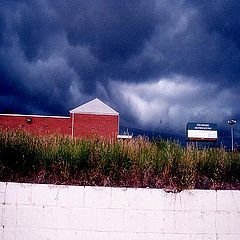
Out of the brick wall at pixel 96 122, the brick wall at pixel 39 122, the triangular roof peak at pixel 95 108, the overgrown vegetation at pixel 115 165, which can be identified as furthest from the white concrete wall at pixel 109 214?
the triangular roof peak at pixel 95 108

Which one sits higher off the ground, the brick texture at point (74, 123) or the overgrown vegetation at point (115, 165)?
the brick texture at point (74, 123)

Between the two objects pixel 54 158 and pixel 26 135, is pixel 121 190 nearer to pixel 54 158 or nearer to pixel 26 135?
pixel 54 158

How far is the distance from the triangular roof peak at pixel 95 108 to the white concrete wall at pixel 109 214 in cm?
3987

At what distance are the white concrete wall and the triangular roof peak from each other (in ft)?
131

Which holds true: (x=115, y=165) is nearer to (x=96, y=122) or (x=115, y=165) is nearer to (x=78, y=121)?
(x=78, y=121)

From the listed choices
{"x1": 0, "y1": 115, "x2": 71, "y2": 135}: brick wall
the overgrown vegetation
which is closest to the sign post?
{"x1": 0, "y1": 115, "x2": 71, "y2": 135}: brick wall

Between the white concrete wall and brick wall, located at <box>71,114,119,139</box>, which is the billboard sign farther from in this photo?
the white concrete wall

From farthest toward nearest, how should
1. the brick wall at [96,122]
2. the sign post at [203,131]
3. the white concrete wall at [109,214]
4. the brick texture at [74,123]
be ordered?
the sign post at [203,131] < the brick wall at [96,122] < the brick texture at [74,123] < the white concrete wall at [109,214]

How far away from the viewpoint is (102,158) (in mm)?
8578

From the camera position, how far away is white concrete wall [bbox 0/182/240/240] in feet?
24.0

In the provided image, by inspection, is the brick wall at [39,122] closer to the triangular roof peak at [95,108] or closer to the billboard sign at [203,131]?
the triangular roof peak at [95,108]

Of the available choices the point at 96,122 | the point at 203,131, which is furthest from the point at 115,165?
the point at 203,131

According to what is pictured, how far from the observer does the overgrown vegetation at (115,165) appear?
8133 millimetres

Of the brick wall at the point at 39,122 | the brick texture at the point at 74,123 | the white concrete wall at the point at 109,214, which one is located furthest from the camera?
the brick texture at the point at 74,123
